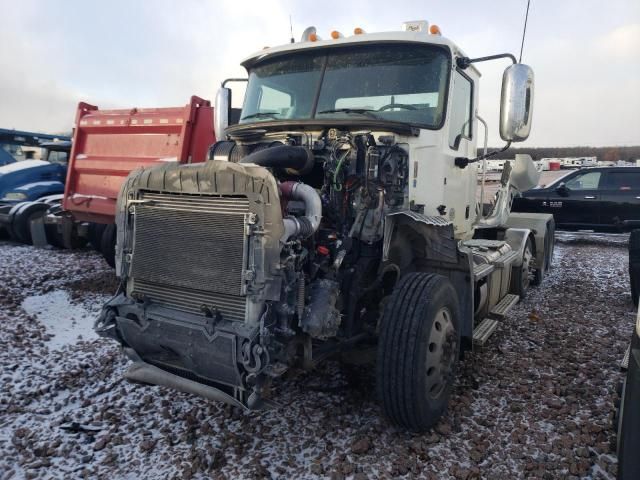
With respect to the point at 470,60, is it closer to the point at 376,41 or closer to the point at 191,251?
the point at 376,41

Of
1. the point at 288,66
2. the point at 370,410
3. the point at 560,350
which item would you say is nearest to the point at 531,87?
the point at 288,66

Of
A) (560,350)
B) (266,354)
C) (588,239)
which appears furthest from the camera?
(588,239)

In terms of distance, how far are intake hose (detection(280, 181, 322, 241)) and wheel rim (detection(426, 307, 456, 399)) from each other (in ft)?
3.43

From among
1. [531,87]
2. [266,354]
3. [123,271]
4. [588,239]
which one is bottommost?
[588,239]

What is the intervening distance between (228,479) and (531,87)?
374 centimetres

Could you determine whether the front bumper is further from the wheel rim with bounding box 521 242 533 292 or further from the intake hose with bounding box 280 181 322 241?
the wheel rim with bounding box 521 242 533 292

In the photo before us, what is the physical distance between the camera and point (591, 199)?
11.6m

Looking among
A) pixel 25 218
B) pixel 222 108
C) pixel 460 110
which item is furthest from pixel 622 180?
pixel 25 218

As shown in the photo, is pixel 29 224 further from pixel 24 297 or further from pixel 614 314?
pixel 614 314

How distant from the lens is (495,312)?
519 centimetres

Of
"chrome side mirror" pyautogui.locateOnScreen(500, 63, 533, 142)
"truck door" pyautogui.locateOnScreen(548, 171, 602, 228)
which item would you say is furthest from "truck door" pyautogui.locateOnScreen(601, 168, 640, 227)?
"chrome side mirror" pyautogui.locateOnScreen(500, 63, 533, 142)

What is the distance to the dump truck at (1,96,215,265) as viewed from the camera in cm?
719

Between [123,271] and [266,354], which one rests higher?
[123,271]

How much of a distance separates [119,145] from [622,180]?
1077 cm
